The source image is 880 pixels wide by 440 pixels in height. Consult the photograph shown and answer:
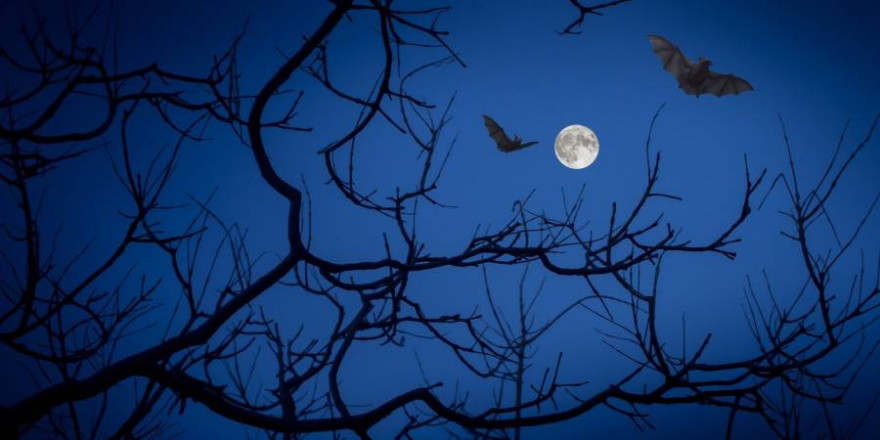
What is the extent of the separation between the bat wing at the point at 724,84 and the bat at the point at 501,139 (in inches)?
104

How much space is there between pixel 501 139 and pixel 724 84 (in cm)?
320

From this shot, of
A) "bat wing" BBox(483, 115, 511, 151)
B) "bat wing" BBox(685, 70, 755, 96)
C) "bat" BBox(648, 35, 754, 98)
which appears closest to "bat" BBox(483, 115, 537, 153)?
"bat wing" BBox(483, 115, 511, 151)

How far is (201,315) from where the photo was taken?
2.18 m

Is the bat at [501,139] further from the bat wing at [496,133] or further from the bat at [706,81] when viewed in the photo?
the bat at [706,81]


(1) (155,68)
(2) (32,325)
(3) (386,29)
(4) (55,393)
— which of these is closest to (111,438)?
(2) (32,325)

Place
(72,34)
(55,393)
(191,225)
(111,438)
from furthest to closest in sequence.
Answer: (191,225) → (111,438) → (72,34) → (55,393)

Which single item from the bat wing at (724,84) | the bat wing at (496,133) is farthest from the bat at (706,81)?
the bat wing at (496,133)

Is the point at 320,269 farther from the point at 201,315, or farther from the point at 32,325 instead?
the point at 32,325

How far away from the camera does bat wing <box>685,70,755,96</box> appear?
537 cm

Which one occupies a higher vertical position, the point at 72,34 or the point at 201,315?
the point at 72,34

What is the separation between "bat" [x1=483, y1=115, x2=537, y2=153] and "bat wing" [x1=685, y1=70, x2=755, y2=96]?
8.68ft

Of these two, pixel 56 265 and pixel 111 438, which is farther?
pixel 56 265

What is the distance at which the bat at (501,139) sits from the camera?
348cm

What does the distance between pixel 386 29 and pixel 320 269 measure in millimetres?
1034
